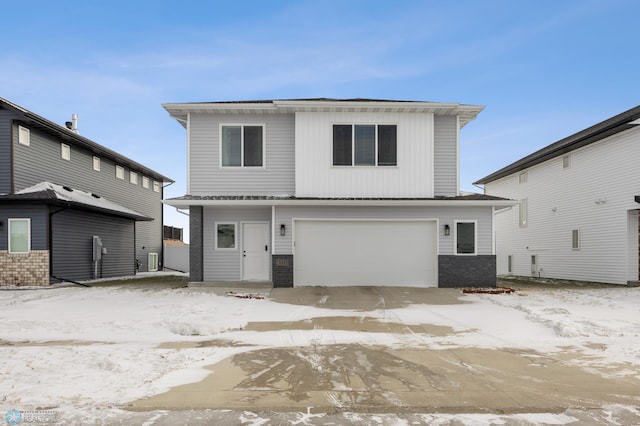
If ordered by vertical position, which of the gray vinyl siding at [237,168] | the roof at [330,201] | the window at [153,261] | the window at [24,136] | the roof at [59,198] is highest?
the window at [24,136]

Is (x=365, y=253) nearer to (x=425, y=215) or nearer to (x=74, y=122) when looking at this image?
(x=425, y=215)

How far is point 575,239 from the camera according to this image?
18.1m

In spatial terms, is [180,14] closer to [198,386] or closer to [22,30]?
[22,30]

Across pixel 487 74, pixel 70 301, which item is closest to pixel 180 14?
pixel 70 301

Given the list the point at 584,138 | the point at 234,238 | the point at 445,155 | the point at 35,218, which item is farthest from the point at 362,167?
the point at 35,218

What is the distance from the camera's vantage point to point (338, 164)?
14.3m

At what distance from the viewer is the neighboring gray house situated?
1478 cm

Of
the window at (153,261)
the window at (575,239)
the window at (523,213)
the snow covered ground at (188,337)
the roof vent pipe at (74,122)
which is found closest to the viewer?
the snow covered ground at (188,337)

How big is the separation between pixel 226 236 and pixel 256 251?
1.12 metres

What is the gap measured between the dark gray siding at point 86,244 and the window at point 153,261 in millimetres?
3513

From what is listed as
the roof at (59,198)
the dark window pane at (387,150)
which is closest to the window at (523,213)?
the dark window pane at (387,150)

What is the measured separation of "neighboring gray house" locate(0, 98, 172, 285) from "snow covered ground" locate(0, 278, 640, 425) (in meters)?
2.97

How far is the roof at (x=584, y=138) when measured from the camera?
48.1ft

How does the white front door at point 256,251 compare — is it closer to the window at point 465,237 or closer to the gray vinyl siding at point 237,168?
the gray vinyl siding at point 237,168
